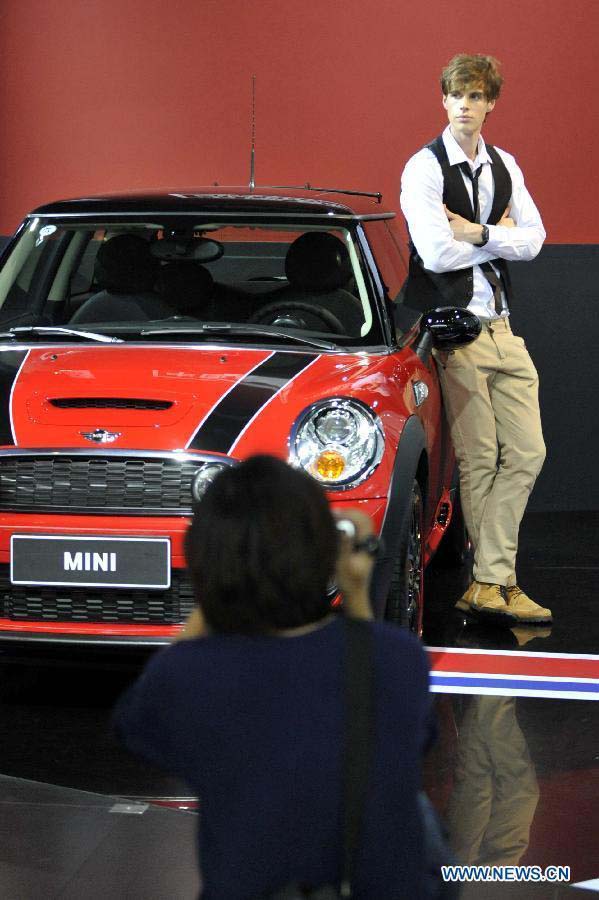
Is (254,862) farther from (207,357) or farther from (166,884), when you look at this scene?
(207,357)

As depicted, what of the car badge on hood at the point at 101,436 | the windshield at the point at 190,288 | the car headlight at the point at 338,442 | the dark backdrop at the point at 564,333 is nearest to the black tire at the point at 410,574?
the car headlight at the point at 338,442

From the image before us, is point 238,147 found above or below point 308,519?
above

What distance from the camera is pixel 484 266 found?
177 inches

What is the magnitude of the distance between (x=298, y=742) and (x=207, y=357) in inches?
91.4

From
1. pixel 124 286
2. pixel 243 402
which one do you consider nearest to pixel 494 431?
pixel 124 286

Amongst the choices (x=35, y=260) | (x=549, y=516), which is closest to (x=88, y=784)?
(x=35, y=260)

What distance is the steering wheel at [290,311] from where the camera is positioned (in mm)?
4008

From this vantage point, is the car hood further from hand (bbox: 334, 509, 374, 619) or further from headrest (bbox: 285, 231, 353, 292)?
hand (bbox: 334, 509, 374, 619)

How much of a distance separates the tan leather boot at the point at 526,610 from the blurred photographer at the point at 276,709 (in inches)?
125

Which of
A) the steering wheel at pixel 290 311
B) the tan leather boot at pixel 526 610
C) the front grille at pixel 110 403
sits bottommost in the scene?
the tan leather boot at pixel 526 610

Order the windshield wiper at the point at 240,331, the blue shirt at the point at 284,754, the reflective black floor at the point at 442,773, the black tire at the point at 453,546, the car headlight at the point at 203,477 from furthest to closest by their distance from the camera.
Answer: the black tire at the point at 453,546 < the windshield wiper at the point at 240,331 < the car headlight at the point at 203,477 < the reflective black floor at the point at 442,773 < the blue shirt at the point at 284,754

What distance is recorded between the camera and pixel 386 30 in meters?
6.57

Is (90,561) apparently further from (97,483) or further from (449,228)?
(449,228)

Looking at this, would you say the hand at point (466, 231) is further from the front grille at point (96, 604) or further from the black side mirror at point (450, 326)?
the front grille at point (96, 604)
